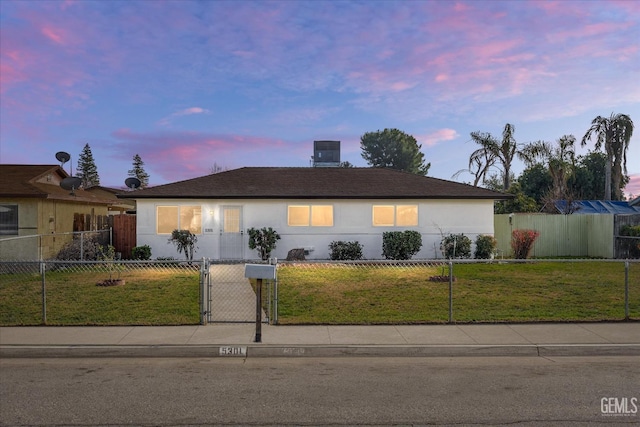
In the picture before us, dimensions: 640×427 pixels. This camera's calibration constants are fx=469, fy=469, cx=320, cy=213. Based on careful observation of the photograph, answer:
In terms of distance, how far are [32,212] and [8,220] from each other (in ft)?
2.80

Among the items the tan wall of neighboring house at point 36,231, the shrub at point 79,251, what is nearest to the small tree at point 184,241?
the shrub at point 79,251

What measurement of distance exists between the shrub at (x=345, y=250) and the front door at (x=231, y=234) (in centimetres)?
387

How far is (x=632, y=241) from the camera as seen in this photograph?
20953 mm

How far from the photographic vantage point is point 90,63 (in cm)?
2242

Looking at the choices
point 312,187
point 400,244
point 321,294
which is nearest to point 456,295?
point 321,294

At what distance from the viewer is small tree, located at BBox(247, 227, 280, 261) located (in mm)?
19125

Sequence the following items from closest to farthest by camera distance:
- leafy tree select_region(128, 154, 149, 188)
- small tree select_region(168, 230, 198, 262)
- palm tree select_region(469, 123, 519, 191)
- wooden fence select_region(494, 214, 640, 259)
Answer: small tree select_region(168, 230, 198, 262) → wooden fence select_region(494, 214, 640, 259) → palm tree select_region(469, 123, 519, 191) → leafy tree select_region(128, 154, 149, 188)

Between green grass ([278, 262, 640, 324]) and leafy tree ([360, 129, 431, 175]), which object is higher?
leafy tree ([360, 129, 431, 175])

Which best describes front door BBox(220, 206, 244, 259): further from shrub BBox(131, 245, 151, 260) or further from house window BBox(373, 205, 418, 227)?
house window BBox(373, 205, 418, 227)

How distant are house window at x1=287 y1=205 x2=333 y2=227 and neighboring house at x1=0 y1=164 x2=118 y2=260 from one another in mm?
8819

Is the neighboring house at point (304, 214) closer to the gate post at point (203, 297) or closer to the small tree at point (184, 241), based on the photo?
the small tree at point (184, 241)

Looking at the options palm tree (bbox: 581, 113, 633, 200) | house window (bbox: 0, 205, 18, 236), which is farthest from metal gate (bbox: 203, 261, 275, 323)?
palm tree (bbox: 581, 113, 633, 200)

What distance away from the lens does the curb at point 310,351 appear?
24.0ft

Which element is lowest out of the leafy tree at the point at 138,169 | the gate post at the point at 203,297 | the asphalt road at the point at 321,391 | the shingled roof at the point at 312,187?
the asphalt road at the point at 321,391
